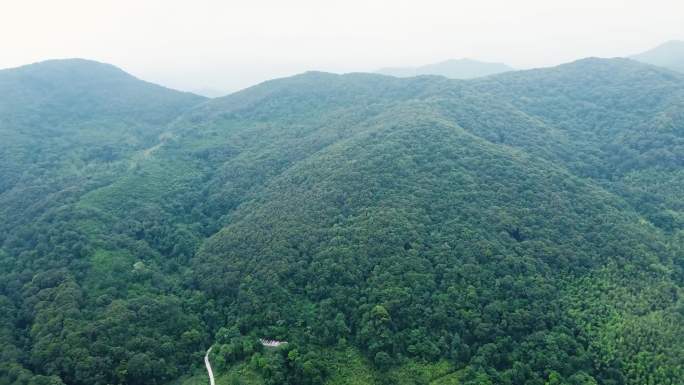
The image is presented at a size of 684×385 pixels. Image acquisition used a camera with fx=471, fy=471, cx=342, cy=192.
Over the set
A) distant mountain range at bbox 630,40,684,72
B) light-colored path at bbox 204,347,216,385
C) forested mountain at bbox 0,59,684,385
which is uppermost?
distant mountain range at bbox 630,40,684,72

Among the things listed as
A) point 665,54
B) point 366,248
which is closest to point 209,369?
point 366,248

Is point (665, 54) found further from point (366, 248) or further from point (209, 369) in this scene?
point (209, 369)

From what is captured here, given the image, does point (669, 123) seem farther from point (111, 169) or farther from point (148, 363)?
point (111, 169)

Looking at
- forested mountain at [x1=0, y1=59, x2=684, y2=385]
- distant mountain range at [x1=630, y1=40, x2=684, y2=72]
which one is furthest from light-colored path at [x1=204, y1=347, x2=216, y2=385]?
distant mountain range at [x1=630, y1=40, x2=684, y2=72]

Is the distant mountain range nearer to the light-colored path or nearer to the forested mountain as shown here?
the forested mountain

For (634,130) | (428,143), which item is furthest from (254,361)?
(634,130)

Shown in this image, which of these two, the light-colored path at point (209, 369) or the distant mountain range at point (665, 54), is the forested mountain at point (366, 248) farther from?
the distant mountain range at point (665, 54)
